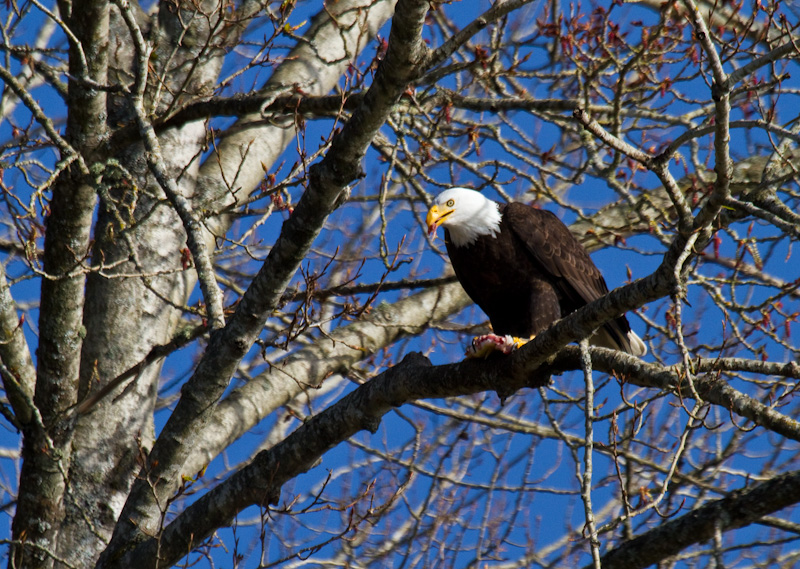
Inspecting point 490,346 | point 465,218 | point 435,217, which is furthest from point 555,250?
point 490,346

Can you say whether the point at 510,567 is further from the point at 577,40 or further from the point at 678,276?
the point at 678,276

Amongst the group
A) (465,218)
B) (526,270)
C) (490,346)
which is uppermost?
(465,218)

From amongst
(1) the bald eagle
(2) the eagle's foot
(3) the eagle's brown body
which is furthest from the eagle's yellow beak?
(2) the eagle's foot

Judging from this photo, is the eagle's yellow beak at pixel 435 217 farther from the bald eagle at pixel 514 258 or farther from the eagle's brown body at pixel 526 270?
the eagle's brown body at pixel 526 270

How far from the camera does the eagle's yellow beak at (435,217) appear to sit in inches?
168

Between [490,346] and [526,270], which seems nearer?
[490,346]

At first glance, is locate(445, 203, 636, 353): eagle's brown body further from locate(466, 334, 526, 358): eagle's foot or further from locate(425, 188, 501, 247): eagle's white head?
locate(466, 334, 526, 358): eagle's foot

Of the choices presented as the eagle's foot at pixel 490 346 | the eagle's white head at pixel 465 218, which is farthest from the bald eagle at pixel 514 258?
the eagle's foot at pixel 490 346

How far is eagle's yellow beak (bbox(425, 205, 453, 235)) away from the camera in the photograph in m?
4.27

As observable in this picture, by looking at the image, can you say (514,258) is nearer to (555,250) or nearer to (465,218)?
(555,250)

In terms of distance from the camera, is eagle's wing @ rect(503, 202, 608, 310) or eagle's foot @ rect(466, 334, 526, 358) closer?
eagle's foot @ rect(466, 334, 526, 358)

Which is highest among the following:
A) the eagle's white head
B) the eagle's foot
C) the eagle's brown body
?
the eagle's white head

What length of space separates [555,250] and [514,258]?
201 mm

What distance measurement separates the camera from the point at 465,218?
4.29m
